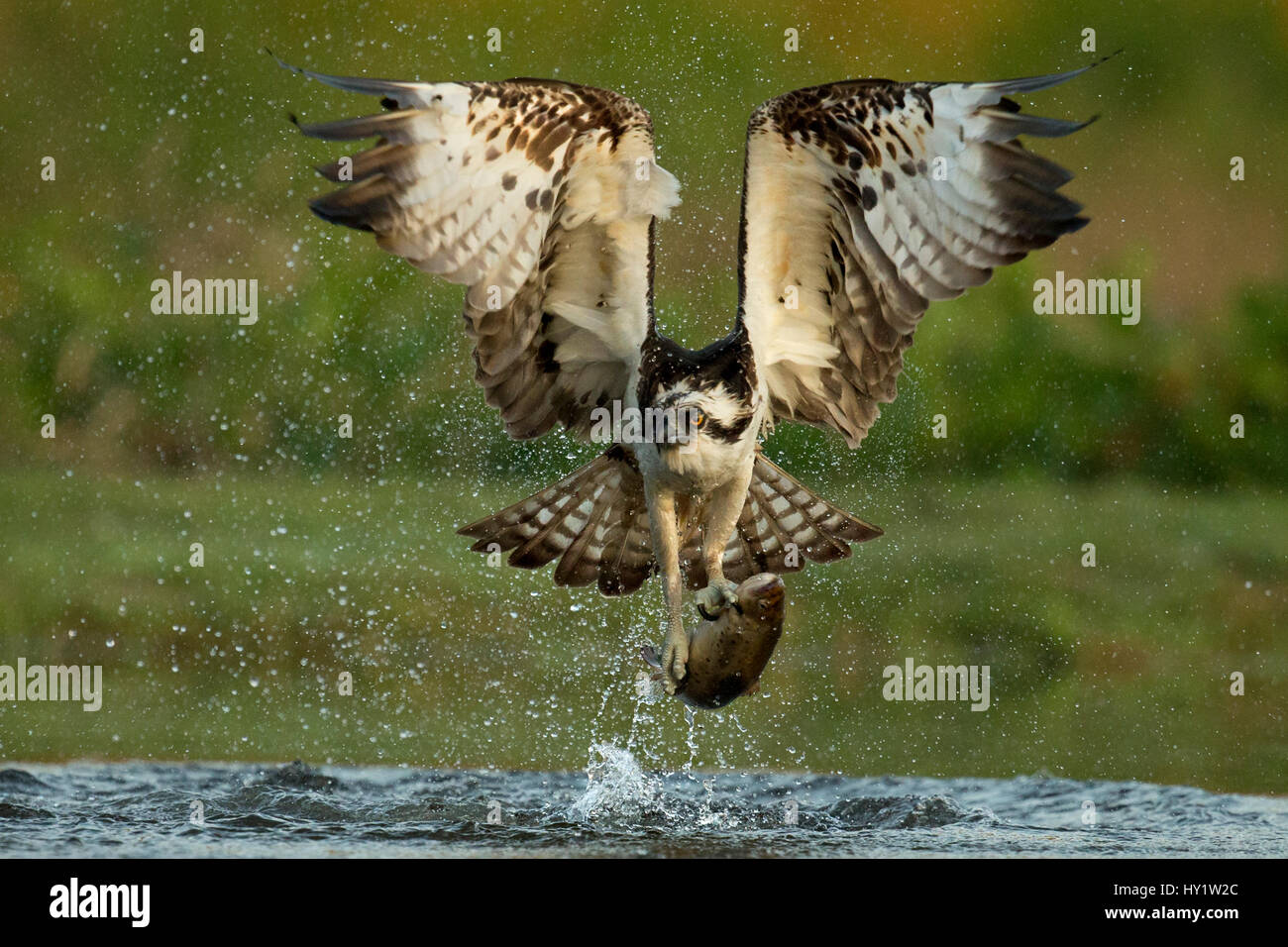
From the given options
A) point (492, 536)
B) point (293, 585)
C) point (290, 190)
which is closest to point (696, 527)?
point (492, 536)

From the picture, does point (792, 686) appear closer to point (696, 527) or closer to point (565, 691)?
point (565, 691)

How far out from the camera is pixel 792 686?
390 inches

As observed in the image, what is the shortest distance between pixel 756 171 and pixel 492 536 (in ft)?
6.35

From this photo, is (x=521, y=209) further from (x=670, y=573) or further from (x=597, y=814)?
(x=597, y=814)

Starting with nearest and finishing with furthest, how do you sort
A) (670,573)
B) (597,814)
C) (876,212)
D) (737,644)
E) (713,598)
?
1. (737,644)
2. (713,598)
3. (876,212)
4. (670,573)
5. (597,814)

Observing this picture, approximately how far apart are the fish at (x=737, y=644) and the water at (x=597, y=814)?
2.08ft

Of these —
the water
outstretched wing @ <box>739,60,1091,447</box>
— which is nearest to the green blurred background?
the water

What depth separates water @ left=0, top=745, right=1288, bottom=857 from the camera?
646cm

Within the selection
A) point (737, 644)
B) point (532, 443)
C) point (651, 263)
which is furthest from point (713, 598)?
point (532, 443)

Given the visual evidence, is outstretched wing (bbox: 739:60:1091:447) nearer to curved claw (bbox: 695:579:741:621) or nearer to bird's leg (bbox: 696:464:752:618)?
bird's leg (bbox: 696:464:752:618)

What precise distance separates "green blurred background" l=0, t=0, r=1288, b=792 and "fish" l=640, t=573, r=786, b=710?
2556 millimetres

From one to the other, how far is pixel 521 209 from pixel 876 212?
1.38 metres

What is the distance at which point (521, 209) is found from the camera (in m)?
6.39

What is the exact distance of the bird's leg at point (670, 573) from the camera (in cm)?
661
